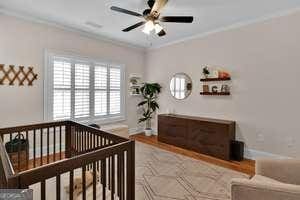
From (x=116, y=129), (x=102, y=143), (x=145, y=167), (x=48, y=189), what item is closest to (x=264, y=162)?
(x=102, y=143)

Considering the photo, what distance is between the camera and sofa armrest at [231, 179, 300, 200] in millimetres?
1192

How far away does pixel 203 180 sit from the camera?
2.79 m

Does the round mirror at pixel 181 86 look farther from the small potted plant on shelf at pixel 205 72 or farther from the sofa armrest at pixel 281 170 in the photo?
the sofa armrest at pixel 281 170

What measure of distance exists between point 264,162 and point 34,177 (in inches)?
78.9

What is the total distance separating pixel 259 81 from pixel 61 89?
Result: 4.23m

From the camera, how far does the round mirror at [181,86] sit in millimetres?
4867

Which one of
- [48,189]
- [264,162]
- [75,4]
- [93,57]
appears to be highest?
[75,4]

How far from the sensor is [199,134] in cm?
411

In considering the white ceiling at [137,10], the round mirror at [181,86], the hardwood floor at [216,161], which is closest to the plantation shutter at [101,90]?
the white ceiling at [137,10]

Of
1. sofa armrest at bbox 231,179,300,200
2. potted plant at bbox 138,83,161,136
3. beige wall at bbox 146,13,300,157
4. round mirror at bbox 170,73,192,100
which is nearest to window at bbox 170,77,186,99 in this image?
round mirror at bbox 170,73,192,100

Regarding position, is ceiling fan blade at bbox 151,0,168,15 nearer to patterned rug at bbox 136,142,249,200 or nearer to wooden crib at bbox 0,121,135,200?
wooden crib at bbox 0,121,135,200

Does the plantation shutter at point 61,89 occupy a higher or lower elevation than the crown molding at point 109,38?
lower

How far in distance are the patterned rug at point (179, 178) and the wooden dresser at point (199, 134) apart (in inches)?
21.0

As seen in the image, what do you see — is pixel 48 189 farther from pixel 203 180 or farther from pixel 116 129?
pixel 116 129
